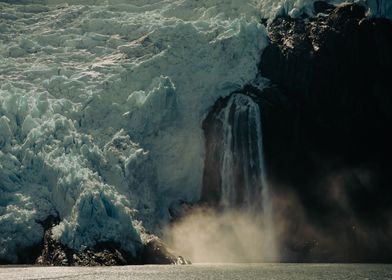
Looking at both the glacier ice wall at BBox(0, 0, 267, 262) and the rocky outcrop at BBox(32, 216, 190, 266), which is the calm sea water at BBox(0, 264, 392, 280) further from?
the glacier ice wall at BBox(0, 0, 267, 262)

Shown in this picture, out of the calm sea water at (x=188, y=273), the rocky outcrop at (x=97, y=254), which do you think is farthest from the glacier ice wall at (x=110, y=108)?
the calm sea water at (x=188, y=273)

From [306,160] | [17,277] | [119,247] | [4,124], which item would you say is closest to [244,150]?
[306,160]

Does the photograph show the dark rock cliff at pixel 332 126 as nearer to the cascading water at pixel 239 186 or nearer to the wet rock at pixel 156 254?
the cascading water at pixel 239 186

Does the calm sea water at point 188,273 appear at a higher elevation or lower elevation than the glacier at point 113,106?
lower

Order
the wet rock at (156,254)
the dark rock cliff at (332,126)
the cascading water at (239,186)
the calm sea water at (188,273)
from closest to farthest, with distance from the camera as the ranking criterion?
1. the calm sea water at (188,273)
2. the wet rock at (156,254)
3. the cascading water at (239,186)
4. the dark rock cliff at (332,126)

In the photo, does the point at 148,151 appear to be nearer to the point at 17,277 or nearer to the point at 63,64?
the point at 63,64

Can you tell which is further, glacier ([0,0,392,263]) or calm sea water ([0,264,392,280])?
glacier ([0,0,392,263])

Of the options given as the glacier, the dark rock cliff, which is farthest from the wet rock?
the dark rock cliff
